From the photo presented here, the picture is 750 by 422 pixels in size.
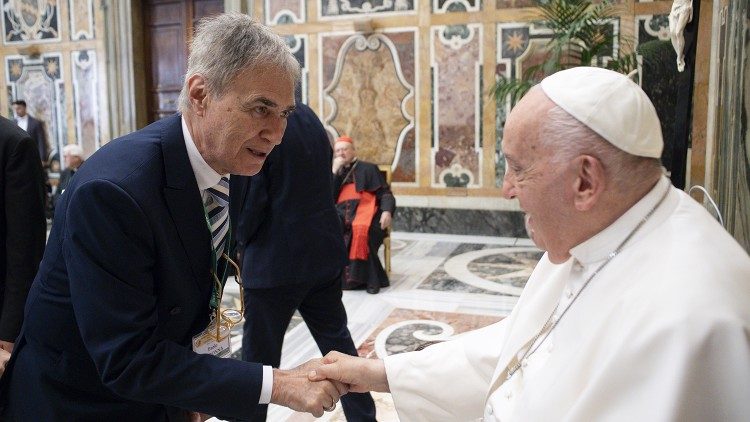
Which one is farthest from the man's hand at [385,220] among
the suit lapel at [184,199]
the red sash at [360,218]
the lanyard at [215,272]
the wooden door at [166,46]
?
the wooden door at [166,46]

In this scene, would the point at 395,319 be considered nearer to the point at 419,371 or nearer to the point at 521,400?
the point at 419,371

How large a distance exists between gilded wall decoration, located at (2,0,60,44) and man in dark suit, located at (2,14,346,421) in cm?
1066

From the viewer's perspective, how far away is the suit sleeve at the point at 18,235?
226 cm

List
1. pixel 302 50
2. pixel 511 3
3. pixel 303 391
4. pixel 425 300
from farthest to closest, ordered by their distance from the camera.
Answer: pixel 302 50 → pixel 511 3 → pixel 425 300 → pixel 303 391

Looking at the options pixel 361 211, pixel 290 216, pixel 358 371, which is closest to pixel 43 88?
pixel 361 211

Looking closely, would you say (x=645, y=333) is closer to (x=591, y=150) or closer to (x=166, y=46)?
(x=591, y=150)

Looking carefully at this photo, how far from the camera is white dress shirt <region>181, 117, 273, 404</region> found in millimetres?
1648

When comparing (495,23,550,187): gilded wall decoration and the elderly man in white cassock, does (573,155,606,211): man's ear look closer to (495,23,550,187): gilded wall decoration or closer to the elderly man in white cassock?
the elderly man in white cassock

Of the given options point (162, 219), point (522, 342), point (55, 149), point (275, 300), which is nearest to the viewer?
point (162, 219)

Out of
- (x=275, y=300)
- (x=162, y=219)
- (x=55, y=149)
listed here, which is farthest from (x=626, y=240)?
(x=55, y=149)

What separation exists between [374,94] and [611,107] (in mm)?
7917

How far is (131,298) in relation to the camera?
1458mm

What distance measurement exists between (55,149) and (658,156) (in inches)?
448

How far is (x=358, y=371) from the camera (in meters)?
1.96
